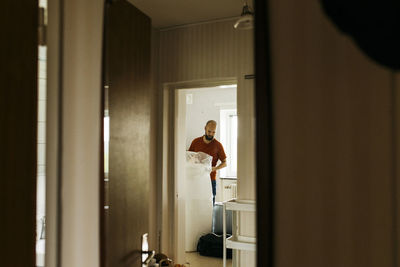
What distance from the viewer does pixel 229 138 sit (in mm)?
2873

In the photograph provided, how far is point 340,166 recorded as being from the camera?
621mm

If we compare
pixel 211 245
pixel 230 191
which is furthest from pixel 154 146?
pixel 230 191

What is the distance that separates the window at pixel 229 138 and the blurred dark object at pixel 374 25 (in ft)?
7.32

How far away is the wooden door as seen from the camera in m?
0.88

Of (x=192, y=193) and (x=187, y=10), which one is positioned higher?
(x=187, y=10)

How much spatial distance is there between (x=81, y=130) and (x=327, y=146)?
0.65 meters

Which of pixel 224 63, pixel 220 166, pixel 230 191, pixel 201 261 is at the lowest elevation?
pixel 201 261

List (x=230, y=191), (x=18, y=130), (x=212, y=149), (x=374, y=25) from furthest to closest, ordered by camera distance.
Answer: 1. (x=230, y=191)
2. (x=212, y=149)
3. (x=18, y=130)
4. (x=374, y=25)

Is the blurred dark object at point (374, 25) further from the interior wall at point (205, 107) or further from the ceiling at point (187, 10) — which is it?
the interior wall at point (205, 107)

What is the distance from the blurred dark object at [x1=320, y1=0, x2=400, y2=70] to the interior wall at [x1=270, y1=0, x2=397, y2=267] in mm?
22

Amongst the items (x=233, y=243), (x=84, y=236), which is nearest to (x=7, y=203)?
(x=84, y=236)

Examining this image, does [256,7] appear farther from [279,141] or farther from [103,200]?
[103,200]

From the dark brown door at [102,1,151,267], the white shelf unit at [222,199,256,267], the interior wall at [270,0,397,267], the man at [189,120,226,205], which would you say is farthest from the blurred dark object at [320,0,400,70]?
the man at [189,120,226,205]

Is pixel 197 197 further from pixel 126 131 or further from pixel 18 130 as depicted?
pixel 18 130
